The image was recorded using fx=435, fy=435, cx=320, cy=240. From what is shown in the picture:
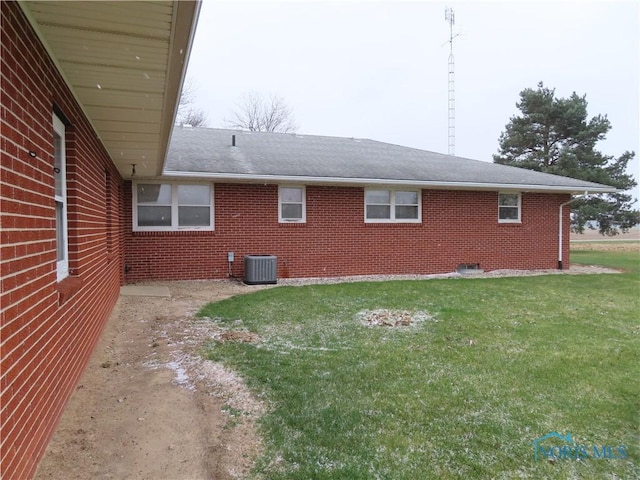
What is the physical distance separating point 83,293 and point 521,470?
4.04 m

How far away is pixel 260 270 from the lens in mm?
10359

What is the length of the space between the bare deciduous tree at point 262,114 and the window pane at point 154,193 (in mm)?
27520

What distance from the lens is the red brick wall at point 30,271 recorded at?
6.70 ft

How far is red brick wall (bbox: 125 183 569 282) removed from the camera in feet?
34.8

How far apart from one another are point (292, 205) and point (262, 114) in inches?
1110

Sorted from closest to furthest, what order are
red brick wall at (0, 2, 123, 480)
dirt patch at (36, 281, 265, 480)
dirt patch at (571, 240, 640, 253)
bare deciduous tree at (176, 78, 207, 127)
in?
1. red brick wall at (0, 2, 123, 480)
2. dirt patch at (36, 281, 265, 480)
3. dirt patch at (571, 240, 640, 253)
4. bare deciduous tree at (176, 78, 207, 127)

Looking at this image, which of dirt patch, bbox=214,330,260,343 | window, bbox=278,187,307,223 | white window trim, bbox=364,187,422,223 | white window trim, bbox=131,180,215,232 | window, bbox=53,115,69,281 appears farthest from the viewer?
white window trim, bbox=364,187,422,223

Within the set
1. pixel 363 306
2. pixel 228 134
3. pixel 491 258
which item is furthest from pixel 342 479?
pixel 228 134

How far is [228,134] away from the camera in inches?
582

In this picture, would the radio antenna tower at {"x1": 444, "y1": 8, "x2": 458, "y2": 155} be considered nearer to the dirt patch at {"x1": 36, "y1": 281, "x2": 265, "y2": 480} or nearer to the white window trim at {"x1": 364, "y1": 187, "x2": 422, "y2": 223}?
the white window trim at {"x1": 364, "y1": 187, "x2": 422, "y2": 223}

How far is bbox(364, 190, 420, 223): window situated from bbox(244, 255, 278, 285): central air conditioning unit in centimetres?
312

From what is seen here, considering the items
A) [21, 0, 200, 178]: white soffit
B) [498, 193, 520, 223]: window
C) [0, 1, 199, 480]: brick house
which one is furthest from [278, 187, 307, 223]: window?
[0, 1, 199, 480]: brick house

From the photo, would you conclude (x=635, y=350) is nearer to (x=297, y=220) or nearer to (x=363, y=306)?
(x=363, y=306)

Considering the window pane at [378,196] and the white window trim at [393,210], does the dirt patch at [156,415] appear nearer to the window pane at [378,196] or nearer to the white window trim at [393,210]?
the white window trim at [393,210]
